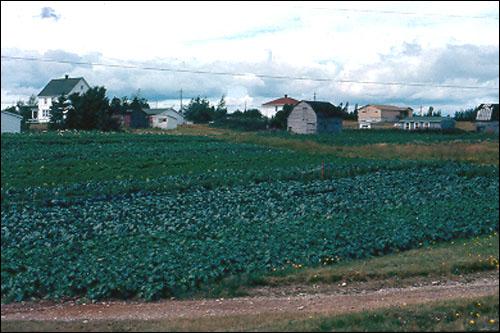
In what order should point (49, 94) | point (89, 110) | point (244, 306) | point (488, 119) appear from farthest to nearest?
1. point (49, 94)
2. point (89, 110)
3. point (488, 119)
4. point (244, 306)

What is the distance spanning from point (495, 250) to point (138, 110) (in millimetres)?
22159

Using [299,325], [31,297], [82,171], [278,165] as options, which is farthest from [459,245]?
[278,165]

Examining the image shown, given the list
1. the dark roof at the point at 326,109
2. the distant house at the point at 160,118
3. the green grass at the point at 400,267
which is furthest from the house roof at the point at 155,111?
the green grass at the point at 400,267

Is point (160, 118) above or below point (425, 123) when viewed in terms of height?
above

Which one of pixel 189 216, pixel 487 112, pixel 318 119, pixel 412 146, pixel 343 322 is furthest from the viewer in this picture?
pixel 318 119

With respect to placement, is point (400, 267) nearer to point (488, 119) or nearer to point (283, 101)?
point (488, 119)

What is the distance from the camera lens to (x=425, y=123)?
46.3ft

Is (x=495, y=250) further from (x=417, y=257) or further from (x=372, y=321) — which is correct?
(x=372, y=321)

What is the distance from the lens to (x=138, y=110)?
3116cm

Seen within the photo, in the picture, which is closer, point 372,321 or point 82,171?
point 372,321

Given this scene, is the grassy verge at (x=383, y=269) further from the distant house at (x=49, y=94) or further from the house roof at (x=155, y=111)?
the house roof at (x=155, y=111)

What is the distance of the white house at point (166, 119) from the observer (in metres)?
33.9

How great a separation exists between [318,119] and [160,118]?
57.1ft

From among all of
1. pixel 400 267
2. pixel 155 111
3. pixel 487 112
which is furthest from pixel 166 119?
pixel 487 112
